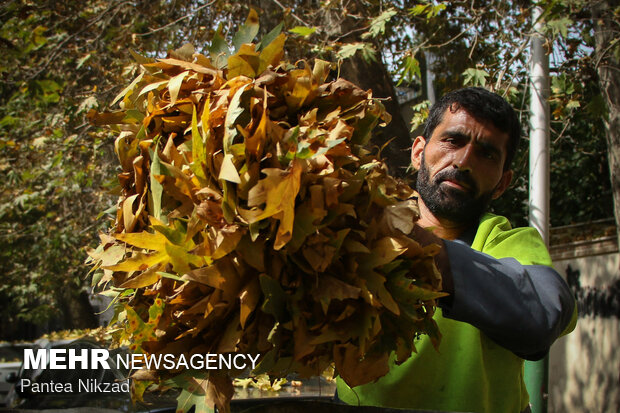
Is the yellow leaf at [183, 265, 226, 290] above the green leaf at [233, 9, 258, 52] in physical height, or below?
below

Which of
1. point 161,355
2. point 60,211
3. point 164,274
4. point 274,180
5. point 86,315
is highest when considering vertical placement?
point 60,211

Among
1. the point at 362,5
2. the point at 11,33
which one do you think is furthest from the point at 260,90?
the point at 11,33

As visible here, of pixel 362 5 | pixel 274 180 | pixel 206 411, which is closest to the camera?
pixel 274 180

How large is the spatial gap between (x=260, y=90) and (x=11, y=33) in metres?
6.82

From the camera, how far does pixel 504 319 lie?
1590mm

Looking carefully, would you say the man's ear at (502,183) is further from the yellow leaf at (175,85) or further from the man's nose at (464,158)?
the yellow leaf at (175,85)

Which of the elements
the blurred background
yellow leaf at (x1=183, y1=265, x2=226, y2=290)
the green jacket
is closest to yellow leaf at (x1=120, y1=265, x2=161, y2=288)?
yellow leaf at (x1=183, y1=265, x2=226, y2=290)

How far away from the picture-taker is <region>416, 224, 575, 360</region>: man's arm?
1549 mm

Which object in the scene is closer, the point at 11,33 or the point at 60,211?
the point at 11,33

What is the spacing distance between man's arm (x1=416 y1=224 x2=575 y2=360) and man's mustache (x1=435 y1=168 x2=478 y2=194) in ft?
1.30

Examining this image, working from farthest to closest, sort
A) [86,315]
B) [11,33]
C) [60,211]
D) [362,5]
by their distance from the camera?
1. [86,315]
2. [60,211]
3. [11,33]
4. [362,5]

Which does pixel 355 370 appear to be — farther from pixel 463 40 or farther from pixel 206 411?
pixel 463 40

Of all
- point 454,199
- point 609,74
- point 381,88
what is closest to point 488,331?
point 454,199

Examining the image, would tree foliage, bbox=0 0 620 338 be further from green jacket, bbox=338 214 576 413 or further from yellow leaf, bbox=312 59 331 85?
green jacket, bbox=338 214 576 413
